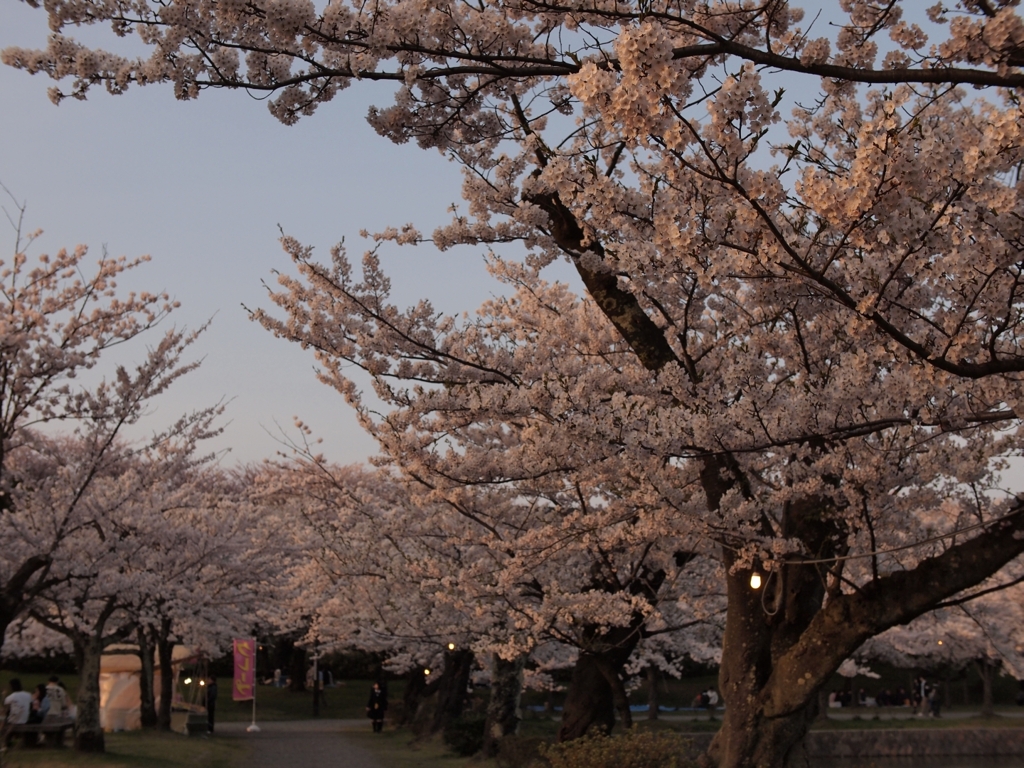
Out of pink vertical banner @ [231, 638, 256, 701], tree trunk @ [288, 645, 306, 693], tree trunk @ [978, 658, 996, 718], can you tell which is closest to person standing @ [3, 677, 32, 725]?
pink vertical banner @ [231, 638, 256, 701]

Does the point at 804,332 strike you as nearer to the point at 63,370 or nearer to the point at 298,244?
the point at 298,244

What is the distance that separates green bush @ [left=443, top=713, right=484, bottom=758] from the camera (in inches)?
718

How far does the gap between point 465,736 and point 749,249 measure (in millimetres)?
16294

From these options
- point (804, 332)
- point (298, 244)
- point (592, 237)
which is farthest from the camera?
point (298, 244)

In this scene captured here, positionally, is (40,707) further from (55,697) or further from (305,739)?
(305,739)

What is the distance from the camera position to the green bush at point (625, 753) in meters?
9.36

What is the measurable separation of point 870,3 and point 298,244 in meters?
4.91

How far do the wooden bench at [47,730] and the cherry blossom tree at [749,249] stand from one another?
11.6 metres

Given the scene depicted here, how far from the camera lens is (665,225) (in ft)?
13.7

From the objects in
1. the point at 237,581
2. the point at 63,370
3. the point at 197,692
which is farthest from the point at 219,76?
the point at 197,692

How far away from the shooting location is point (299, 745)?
67.2 ft

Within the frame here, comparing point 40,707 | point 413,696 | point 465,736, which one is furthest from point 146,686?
point 465,736

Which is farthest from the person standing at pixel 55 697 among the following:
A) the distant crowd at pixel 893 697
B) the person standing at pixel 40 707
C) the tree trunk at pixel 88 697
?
the distant crowd at pixel 893 697

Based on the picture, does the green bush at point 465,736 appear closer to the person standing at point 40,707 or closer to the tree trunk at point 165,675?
the tree trunk at point 165,675
